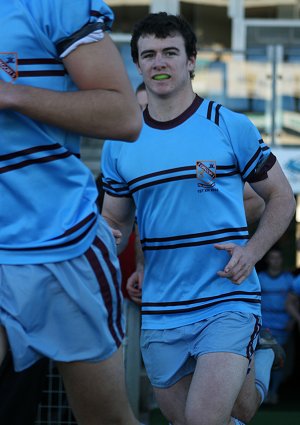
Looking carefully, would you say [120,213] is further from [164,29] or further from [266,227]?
[164,29]

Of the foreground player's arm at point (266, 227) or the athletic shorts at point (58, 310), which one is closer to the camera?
the athletic shorts at point (58, 310)

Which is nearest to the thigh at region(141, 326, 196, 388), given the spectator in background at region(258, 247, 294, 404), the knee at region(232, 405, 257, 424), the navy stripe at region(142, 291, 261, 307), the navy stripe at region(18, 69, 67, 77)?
the navy stripe at region(142, 291, 261, 307)

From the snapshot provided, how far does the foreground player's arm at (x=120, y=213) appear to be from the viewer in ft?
15.8

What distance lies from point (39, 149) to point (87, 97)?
214 millimetres

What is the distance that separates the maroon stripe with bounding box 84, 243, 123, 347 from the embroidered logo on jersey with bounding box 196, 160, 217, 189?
4.99 ft

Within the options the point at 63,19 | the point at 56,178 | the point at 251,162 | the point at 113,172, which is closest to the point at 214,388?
the point at 251,162

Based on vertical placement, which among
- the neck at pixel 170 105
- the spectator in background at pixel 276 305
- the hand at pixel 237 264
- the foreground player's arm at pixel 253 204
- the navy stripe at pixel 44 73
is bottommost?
the spectator in background at pixel 276 305

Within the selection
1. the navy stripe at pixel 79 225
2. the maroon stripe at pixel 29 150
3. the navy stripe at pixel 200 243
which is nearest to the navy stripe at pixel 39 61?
the maroon stripe at pixel 29 150

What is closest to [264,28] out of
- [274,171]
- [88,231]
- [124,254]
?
[124,254]

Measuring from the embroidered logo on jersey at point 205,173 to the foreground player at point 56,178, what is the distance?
4.85 feet

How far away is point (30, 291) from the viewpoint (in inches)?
115

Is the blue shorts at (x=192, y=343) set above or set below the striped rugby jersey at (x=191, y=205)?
below

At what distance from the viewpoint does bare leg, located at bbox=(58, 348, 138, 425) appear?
3041 millimetres

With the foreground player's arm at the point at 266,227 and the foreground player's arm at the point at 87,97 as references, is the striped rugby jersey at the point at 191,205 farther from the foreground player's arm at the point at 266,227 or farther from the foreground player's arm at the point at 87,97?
the foreground player's arm at the point at 87,97
